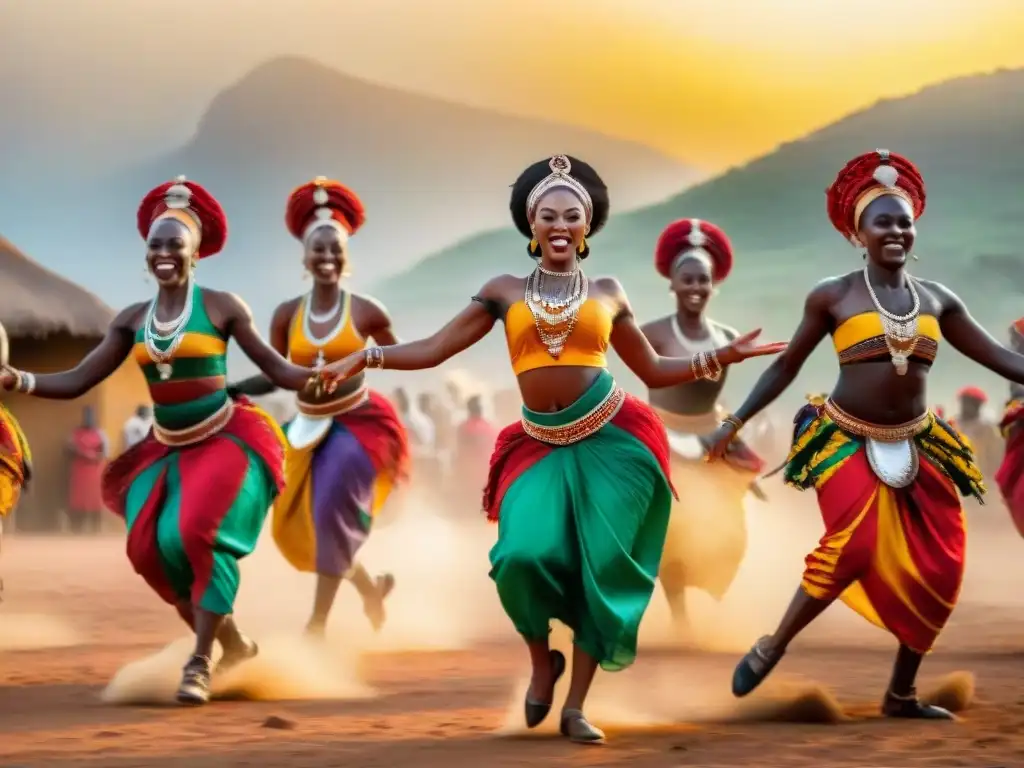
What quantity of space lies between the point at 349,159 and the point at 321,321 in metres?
52.3

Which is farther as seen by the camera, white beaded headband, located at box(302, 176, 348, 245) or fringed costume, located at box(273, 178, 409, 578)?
white beaded headband, located at box(302, 176, 348, 245)

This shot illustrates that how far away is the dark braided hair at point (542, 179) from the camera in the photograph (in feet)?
22.0

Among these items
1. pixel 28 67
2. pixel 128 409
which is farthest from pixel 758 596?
pixel 28 67

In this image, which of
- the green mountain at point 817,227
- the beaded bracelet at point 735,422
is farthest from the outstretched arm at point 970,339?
the green mountain at point 817,227

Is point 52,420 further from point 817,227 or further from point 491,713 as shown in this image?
point 817,227

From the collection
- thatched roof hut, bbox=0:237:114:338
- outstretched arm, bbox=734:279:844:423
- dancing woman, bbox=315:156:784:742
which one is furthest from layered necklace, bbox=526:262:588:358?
thatched roof hut, bbox=0:237:114:338

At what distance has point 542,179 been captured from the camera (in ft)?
21.9

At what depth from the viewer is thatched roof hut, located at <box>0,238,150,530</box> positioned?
24922mm

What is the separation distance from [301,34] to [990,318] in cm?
3064

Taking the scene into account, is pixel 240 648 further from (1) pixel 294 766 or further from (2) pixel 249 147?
(2) pixel 249 147

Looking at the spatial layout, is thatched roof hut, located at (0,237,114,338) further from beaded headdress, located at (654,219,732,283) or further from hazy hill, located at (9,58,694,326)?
hazy hill, located at (9,58,694,326)

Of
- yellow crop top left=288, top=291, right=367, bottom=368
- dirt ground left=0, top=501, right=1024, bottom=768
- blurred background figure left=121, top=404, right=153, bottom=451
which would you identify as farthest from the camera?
blurred background figure left=121, top=404, right=153, bottom=451

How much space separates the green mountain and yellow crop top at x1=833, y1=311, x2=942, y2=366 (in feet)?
198

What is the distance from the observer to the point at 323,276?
972cm
